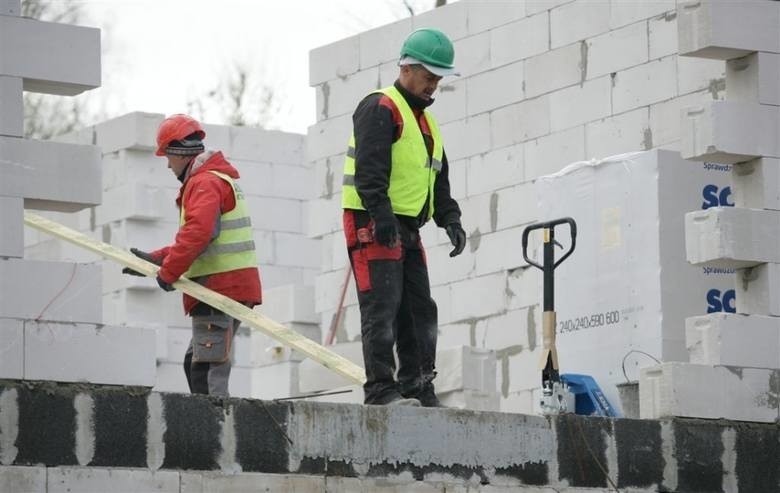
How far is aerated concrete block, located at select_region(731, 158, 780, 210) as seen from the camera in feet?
33.2

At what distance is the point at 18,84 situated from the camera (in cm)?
823

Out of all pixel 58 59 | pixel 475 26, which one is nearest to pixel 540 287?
pixel 475 26

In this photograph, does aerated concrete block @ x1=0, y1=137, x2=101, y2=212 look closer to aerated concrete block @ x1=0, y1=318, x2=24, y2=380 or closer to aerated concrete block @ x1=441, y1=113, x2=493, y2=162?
aerated concrete block @ x1=0, y1=318, x2=24, y2=380

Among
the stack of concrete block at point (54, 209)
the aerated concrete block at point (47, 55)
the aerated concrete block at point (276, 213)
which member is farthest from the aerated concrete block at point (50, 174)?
the aerated concrete block at point (276, 213)

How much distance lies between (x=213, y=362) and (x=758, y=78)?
3156mm

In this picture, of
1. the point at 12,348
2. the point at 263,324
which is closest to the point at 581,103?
the point at 263,324

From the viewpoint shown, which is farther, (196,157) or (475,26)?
(475,26)

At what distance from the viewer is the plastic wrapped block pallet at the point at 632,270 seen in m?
11.2

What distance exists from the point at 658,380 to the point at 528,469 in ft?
3.21

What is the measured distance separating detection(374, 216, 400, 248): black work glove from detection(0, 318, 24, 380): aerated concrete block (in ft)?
6.13

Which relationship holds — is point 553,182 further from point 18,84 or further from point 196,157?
point 18,84

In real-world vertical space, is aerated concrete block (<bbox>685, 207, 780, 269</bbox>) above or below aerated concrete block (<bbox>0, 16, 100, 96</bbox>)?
below

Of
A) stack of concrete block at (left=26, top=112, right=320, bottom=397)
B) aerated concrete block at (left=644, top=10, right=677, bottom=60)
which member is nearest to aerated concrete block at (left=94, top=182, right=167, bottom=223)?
stack of concrete block at (left=26, top=112, right=320, bottom=397)

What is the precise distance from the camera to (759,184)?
33.3 ft
